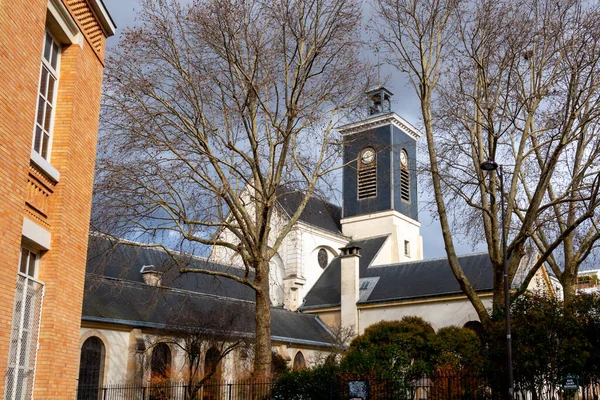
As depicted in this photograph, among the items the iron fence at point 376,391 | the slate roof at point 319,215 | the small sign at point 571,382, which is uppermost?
the slate roof at point 319,215

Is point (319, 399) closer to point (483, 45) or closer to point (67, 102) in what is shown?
point (483, 45)

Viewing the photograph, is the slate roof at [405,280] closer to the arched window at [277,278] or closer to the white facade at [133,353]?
the arched window at [277,278]

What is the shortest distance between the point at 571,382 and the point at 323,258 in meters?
32.7

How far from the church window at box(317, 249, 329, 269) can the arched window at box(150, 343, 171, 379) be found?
18099 millimetres

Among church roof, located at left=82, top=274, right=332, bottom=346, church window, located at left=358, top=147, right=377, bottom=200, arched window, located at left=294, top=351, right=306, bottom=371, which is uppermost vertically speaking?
church window, located at left=358, top=147, right=377, bottom=200

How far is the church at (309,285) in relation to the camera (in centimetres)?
2742

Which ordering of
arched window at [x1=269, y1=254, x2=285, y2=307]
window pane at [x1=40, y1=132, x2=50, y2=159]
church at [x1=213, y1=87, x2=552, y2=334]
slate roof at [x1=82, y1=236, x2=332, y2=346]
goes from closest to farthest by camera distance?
window pane at [x1=40, y1=132, x2=50, y2=159] → slate roof at [x1=82, y1=236, x2=332, y2=346] → church at [x1=213, y1=87, x2=552, y2=334] → arched window at [x1=269, y1=254, x2=285, y2=307]

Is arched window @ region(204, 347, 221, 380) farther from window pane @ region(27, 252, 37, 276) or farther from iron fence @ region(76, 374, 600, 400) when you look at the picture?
window pane @ region(27, 252, 37, 276)

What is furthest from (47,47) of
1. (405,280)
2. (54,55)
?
(405,280)

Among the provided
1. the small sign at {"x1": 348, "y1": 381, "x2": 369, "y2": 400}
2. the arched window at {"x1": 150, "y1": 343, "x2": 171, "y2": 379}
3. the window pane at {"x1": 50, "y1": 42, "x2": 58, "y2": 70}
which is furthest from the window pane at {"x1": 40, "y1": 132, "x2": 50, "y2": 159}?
the arched window at {"x1": 150, "y1": 343, "x2": 171, "y2": 379}

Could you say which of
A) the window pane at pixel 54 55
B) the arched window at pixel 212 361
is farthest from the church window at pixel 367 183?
the window pane at pixel 54 55

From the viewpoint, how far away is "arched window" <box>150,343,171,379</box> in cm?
2934

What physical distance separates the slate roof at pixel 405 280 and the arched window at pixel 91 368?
17.5 m

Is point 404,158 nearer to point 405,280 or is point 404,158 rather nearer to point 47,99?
point 405,280
